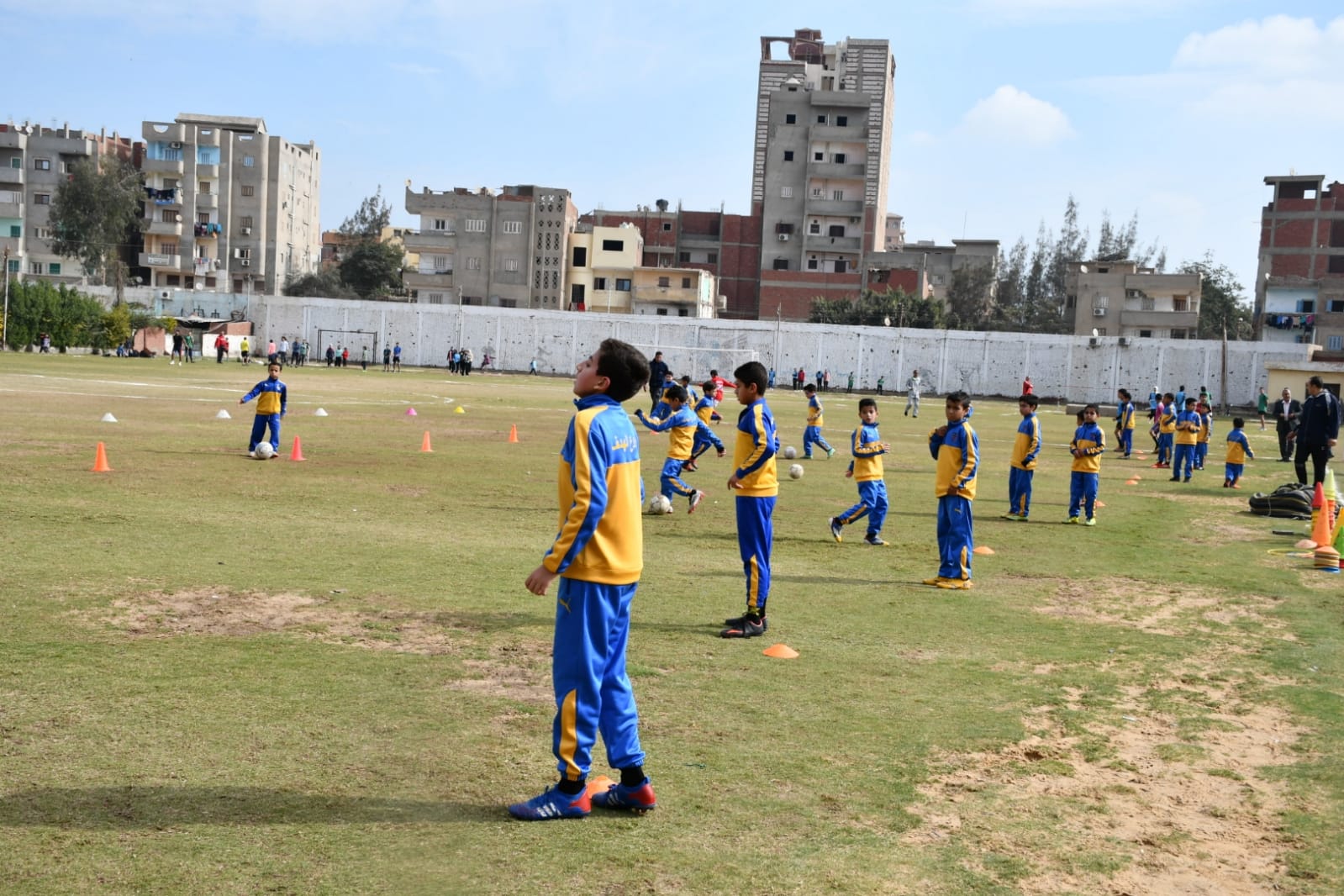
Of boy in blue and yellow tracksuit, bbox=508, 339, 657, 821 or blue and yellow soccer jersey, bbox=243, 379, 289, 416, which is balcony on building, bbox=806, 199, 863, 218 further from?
boy in blue and yellow tracksuit, bbox=508, 339, 657, 821

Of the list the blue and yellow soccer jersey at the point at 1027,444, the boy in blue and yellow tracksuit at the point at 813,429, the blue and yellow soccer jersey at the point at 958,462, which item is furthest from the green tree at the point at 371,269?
the blue and yellow soccer jersey at the point at 958,462

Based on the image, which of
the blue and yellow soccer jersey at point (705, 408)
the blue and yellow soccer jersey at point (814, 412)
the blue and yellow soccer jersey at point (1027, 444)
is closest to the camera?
the blue and yellow soccer jersey at point (1027, 444)

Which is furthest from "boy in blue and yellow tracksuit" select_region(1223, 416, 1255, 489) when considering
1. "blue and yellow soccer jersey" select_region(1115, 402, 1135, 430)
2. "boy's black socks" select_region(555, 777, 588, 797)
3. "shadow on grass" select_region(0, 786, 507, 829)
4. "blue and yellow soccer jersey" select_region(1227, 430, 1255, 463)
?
"shadow on grass" select_region(0, 786, 507, 829)

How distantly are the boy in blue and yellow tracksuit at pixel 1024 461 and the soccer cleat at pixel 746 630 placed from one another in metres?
9.36

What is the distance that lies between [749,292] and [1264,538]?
312ft

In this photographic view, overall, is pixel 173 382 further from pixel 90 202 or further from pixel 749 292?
pixel 749 292

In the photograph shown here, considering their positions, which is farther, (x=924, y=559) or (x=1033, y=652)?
(x=924, y=559)

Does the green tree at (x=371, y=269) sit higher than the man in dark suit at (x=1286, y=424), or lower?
higher

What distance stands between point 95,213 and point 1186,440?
93743 mm

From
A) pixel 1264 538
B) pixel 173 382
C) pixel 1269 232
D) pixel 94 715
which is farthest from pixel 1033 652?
pixel 1269 232

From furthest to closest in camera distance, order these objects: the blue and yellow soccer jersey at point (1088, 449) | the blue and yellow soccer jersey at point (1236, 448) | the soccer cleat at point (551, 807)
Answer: the blue and yellow soccer jersey at point (1236, 448) < the blue and yellow soccer jersey at point (1088, 449) < the soccer cleat at point (551, 807)

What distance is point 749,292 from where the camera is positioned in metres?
111

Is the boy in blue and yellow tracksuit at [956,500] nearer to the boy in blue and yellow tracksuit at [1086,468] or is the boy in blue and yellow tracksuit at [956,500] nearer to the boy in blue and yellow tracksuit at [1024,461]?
the boy in blue and yellow tracksuit at [1024,461]

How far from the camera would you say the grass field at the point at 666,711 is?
5.19 metres
